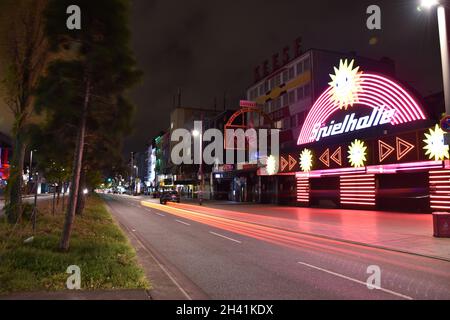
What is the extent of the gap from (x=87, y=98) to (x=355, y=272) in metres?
8.23

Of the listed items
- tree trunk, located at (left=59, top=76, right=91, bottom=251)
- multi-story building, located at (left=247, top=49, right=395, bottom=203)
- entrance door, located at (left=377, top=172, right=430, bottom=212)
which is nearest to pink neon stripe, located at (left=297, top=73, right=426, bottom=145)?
entrance door, located at (left=377, top=172, right=430, bottom=212)

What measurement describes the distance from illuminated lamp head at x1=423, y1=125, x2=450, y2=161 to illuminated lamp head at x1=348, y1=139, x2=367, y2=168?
5205 millimetres

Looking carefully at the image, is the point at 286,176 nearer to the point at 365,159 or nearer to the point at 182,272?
the point at 365,159

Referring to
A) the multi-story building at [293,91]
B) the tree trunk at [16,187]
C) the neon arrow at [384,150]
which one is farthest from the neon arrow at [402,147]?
the tree trunk at [16,187]

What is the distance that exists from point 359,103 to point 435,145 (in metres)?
7.65

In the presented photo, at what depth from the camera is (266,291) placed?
7.07 meters

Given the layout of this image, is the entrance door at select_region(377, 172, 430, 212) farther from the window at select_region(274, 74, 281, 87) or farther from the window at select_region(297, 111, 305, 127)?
the window at select_region(274, 74, 281, 87)

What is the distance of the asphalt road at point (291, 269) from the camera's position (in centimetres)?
705

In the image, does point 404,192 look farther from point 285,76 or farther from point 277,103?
point 277,103

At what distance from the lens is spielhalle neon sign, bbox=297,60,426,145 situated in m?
24.2

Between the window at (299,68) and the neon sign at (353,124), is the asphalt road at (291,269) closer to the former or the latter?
the neon sign at (353,124)

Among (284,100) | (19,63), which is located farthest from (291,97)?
(19,63)

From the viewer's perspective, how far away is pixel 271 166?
4019 centimetres

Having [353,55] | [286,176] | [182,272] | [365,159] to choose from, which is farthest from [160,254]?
[353,55]
